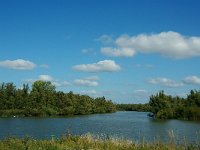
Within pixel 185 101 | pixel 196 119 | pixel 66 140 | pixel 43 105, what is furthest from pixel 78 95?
pixel 66 140

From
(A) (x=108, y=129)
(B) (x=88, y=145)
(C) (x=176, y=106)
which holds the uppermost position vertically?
(C) (x=176, y=106)

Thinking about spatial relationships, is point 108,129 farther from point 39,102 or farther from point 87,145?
point 39,102

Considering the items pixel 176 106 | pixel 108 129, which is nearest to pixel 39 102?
pixel 176 106

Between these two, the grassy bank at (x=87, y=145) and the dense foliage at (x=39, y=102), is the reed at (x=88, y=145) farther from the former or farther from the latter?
the dense foliage at (x=39, y=102)

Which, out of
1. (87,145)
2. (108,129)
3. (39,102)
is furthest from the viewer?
(39,102)

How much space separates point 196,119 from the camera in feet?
343

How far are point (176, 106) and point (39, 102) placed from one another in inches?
1809

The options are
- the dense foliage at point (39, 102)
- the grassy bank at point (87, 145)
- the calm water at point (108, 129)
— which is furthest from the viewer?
the dense foliage at point (39, 102)

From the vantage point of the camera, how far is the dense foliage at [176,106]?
109 m

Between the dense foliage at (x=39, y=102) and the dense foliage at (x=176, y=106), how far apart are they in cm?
3069

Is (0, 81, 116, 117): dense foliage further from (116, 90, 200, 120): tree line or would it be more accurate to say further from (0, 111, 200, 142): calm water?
(0, 111, 200, 142): calm water

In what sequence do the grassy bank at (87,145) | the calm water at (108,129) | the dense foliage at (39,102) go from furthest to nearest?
the dense foliage at (39,102) → the calm water at (108,129) → the grassy bank at (87,145)

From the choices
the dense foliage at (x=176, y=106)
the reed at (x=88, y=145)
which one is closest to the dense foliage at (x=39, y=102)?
the dense foliage at (x=176, y=106)

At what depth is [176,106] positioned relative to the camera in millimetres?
122125
